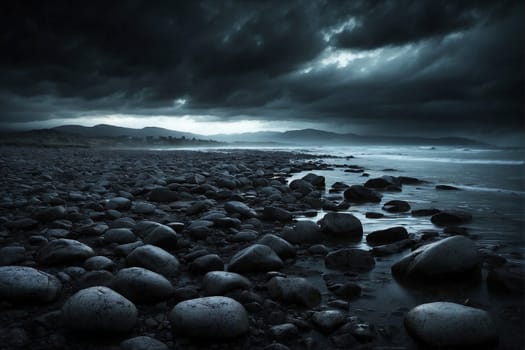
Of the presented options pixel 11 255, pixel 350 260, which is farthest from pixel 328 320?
pixel 11 255

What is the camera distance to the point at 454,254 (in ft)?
7.78

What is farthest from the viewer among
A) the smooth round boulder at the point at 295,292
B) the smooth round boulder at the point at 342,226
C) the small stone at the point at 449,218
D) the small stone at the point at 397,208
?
the small stone at the point at 397,208

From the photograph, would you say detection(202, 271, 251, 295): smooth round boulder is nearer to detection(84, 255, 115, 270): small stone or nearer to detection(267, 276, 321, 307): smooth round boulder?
detection(267, 276, 321, 307): smooth round boulder

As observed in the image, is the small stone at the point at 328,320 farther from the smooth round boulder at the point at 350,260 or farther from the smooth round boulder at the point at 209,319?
the smooth round boulder at the point at 350,260

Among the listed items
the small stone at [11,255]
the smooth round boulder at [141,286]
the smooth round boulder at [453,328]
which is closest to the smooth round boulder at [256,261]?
the smooth round boulder at [141,286]

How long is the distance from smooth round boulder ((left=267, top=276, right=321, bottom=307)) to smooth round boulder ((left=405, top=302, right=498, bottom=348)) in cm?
58

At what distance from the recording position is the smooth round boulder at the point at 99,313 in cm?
159

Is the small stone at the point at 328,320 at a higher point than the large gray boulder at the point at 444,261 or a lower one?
lower

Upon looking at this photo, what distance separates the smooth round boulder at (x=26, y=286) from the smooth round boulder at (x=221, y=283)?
939 mm

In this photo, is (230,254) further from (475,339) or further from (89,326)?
(475,339)

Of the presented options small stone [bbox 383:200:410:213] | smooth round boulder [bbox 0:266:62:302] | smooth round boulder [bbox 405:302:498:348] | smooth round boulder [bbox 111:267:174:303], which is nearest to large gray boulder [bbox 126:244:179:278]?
smooth round boulder [bbox 111:267:174:303]

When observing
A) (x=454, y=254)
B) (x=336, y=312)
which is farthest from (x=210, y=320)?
(x=454, y=254)

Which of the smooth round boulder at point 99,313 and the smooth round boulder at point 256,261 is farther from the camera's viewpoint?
the smooth round boulder at point 256,261

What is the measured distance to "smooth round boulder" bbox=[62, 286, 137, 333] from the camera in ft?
5.21
